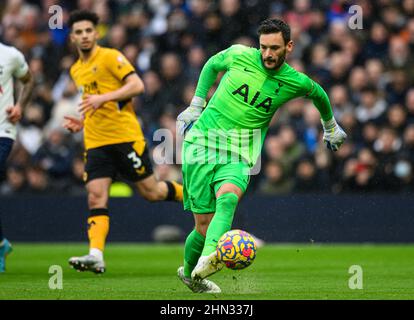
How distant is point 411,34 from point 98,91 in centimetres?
744

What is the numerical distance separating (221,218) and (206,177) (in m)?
0.52

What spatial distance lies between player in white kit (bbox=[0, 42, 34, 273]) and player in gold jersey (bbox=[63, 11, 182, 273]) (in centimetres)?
58

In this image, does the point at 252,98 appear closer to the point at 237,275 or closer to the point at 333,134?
the point at 333,134

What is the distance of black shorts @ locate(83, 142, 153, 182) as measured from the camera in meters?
11.4

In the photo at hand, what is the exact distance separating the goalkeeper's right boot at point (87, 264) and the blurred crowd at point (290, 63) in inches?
253

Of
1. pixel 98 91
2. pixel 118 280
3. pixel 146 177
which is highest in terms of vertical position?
pixel 98 91

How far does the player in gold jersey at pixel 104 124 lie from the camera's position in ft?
36.8

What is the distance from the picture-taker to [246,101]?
8.89m

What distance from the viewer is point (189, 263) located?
9.04 m

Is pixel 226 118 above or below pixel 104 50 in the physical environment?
below

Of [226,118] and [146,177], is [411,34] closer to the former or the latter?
[146,177]

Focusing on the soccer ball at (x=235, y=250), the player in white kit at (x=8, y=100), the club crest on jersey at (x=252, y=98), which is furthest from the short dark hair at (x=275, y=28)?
the player in white kit at (x=8, y=100)

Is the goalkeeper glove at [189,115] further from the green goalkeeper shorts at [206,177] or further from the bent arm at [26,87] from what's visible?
the bent arm at [26,87]
